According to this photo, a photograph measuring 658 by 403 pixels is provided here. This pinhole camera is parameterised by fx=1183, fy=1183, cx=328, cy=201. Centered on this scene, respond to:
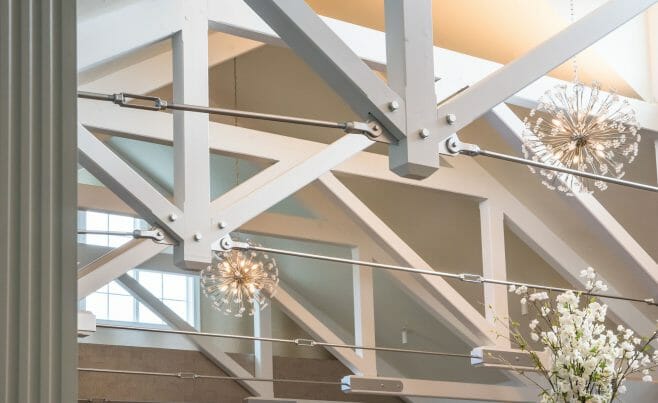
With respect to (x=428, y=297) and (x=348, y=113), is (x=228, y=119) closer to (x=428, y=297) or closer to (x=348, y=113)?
(x=348, y=113)

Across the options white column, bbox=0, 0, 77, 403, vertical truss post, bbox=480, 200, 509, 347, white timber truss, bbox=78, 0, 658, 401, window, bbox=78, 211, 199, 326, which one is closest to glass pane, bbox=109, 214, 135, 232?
window, bbox=78, 211, 199, 326

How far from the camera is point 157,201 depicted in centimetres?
609

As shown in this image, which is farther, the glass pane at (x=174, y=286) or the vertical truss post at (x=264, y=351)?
the glass pane at (x=174, y=286)

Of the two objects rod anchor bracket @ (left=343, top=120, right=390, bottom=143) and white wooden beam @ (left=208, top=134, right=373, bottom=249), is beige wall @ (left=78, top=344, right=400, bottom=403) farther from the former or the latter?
rod anchor bracket @ (left=343, top=120, right=390, bottom=143)

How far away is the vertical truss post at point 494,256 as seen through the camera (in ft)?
29.0

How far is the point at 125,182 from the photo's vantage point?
596cm

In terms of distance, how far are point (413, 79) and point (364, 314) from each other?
7.12 metres

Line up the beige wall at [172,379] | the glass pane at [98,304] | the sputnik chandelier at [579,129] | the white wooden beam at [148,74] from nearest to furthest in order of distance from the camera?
the sputnik chandelier at [579,129]
the white wooden beam at [148,74]
the beige wall at [172,379]
the glass pane at [98,304]

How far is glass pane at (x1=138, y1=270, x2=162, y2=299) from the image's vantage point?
43.2 ft

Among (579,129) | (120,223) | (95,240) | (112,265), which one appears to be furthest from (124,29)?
(120,223)

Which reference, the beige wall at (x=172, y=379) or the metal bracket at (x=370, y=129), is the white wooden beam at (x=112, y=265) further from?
the beige wall at (x=172, y=379)

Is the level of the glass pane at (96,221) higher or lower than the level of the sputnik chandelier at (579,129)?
higher

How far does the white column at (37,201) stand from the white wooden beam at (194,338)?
1072 cm

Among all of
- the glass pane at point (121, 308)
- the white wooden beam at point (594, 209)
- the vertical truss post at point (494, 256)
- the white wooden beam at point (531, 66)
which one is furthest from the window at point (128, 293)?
the white wooden beam at point (531, 66)
